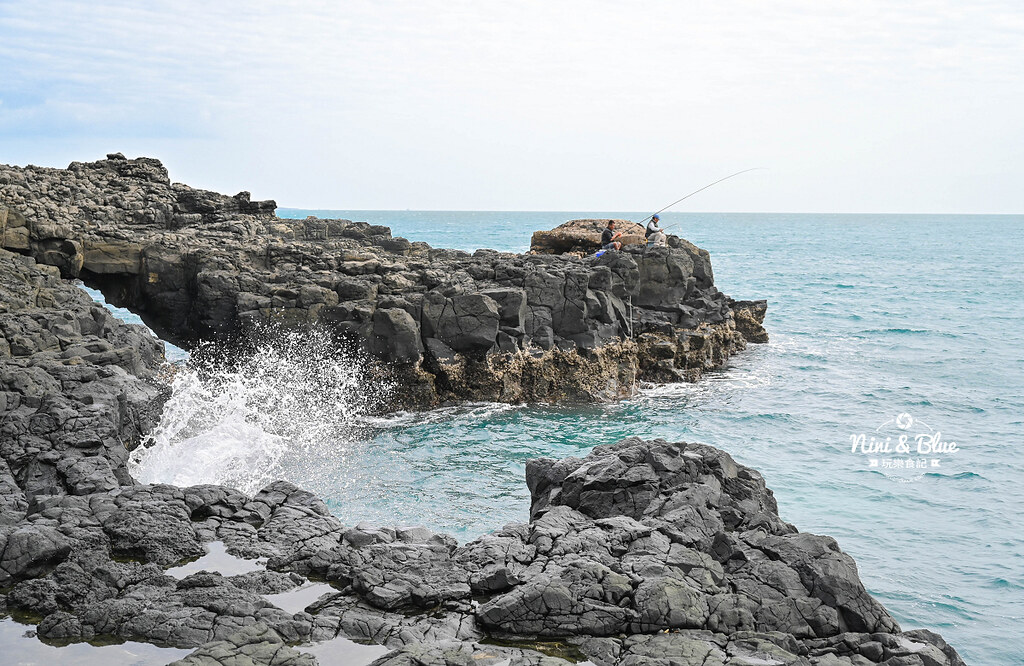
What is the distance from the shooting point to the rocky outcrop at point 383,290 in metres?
18.3

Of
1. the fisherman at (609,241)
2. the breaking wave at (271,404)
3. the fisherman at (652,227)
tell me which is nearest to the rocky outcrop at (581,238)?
the fisherman at (609,241)

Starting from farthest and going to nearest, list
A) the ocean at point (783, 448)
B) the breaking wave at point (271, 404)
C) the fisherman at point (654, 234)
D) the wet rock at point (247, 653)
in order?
the fisherman at point (654, 234) → the breaking wave at point (271, 404) → the ocean at point (783, 448) → the wet rock at point (247, 653)

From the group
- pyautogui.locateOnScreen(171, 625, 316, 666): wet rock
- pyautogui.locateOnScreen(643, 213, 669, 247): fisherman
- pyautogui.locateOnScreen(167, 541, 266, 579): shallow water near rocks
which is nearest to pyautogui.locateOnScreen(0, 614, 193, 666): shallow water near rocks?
pyautogui.locateOnScreen(171, 625, 316, 666): wet rock

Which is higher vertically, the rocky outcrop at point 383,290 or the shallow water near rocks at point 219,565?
the rocky outcrop at point 383,290

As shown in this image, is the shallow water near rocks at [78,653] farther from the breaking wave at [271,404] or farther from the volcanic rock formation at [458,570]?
the breaking wave at [271,404]

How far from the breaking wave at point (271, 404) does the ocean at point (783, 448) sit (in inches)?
2.0

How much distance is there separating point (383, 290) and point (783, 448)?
10.7 m

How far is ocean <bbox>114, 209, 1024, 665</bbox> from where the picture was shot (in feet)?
39.4

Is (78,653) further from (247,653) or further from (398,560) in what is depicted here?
(398,560)

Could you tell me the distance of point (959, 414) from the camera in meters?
21.3

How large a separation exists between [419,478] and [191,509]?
7097mm

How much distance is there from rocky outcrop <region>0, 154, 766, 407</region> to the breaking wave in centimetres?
59

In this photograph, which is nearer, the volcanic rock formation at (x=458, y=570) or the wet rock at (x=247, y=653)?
the wet rock at (x=247, y=653)

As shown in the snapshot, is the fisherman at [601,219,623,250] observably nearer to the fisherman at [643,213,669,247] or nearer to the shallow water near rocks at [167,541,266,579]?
the fisherman at [643,213,669,247]
